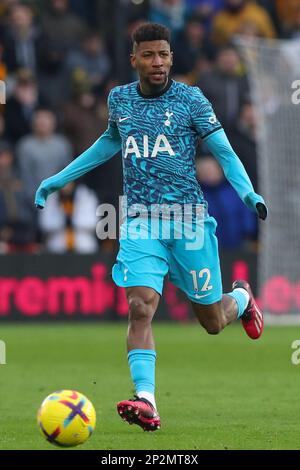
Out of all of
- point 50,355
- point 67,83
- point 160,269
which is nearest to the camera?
point 160,269

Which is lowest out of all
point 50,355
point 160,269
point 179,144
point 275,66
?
point 50,355

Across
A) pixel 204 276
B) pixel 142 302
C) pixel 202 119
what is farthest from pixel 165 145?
pixel 142 302

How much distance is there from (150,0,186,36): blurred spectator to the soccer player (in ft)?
36.3

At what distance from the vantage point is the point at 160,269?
27.3 ft

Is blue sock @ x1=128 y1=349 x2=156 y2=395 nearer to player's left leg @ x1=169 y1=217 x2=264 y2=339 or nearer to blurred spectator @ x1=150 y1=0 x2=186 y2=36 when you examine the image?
player's left leg @ x1=169 y1=217 x2=264 y2=339

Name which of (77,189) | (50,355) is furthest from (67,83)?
(50,355)

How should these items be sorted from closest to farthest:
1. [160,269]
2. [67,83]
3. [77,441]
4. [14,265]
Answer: [77,441] < [160,269] < [14,265] < [67,83]

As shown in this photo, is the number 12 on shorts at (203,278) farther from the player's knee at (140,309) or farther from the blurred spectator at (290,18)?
the blurred spectator at (290,18)

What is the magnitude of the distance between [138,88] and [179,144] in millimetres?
474

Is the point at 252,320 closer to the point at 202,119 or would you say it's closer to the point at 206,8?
the point at 202,119

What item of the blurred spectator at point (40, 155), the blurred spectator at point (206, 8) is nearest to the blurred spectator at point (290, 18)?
the blurred spectator at point (206, 8)

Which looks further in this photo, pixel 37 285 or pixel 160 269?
pixel 37 285

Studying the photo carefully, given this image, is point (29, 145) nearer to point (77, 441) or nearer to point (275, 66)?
point (275, 66)

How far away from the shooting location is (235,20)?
19.7 metres
